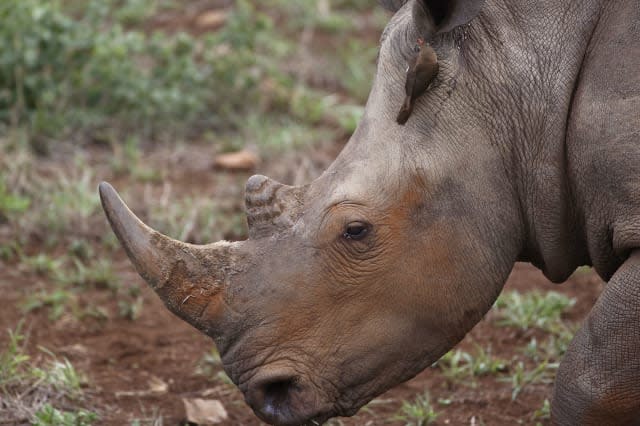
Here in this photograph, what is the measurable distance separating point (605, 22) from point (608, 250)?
→ 783 millimetres

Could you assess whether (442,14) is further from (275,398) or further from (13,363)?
(13,363)

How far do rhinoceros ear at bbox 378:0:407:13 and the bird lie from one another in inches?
19.4

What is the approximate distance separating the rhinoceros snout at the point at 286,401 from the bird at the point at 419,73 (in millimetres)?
982

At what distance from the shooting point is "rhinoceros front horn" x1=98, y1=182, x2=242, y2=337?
4207mm

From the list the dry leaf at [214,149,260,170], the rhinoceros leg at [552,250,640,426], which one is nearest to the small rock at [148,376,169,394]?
the rhinoceros leg at [552,250,640,426]

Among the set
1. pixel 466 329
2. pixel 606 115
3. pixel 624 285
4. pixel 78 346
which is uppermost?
pixel 606 115

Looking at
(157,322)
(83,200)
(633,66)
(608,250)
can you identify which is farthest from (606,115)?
(83,200)

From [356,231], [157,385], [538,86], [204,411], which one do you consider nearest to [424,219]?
[356,231]

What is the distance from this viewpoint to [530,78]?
427 cm

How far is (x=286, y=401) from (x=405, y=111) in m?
1.08

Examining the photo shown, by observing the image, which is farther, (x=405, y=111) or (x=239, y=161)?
(x=239, y=161)

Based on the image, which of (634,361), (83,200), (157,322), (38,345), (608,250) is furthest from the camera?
(83,200)

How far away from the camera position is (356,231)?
4223mm

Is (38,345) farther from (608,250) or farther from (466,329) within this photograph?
(608,250)
